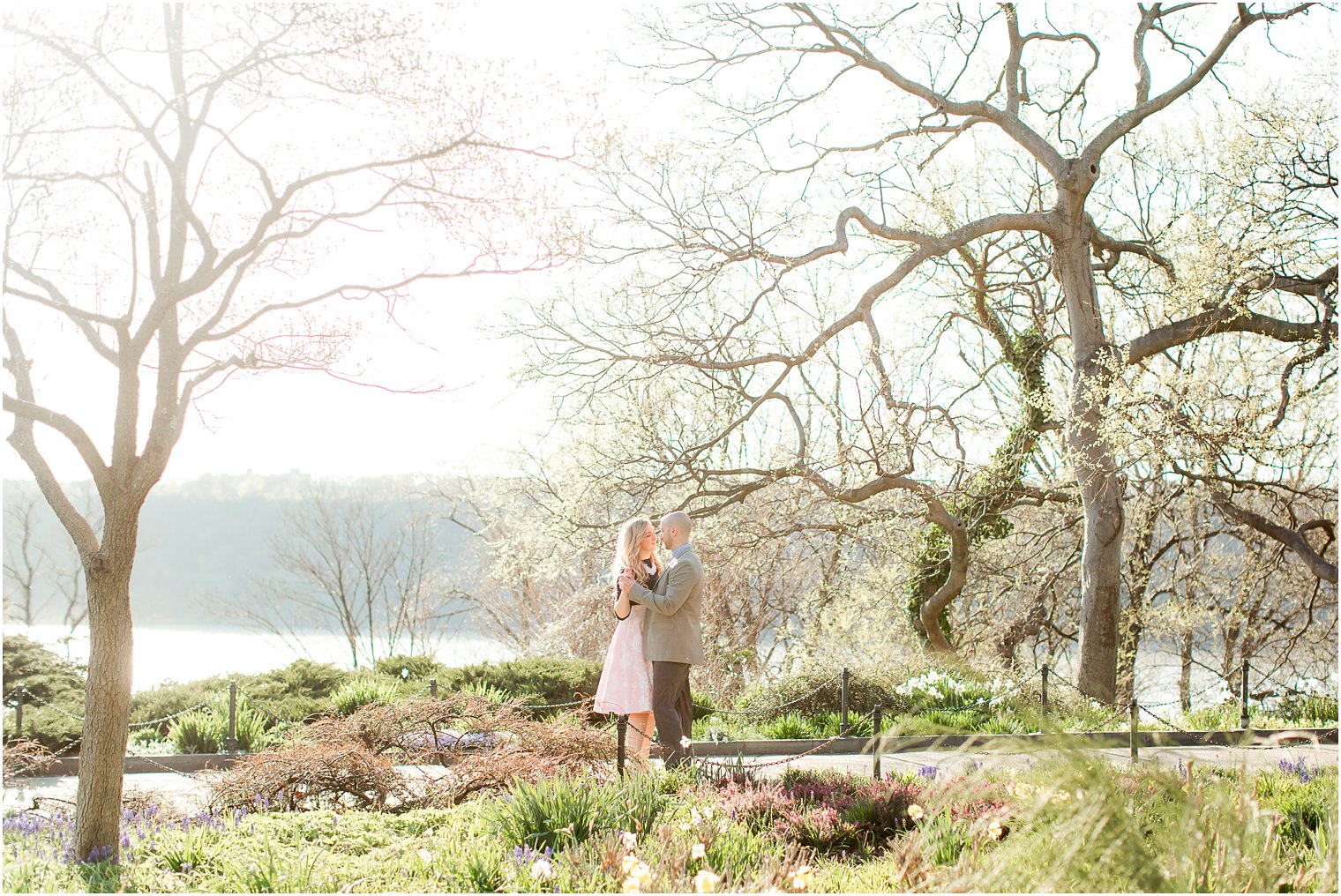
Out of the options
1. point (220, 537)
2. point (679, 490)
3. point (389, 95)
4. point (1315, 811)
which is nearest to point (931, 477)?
point (679, 490)

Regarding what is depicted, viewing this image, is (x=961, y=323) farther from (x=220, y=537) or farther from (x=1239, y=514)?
(x=220, y=537)

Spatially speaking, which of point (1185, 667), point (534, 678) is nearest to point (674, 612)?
point (534, 678)

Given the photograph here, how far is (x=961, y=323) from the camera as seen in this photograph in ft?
60.4

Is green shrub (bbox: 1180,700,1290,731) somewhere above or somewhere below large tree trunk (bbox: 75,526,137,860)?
below

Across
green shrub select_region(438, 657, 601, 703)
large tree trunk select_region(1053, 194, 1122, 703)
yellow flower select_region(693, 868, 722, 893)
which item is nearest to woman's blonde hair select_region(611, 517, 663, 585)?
yellow flower select_region(693, 868, 722, 893)

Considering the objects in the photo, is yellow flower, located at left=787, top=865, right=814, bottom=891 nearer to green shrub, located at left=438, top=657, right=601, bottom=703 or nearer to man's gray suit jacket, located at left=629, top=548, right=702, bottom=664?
man's gray suit jacket, located at left=629, top=548, right=702, bottom=664

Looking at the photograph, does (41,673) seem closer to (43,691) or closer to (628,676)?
(43,691)

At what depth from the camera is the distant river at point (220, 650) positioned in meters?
23.8

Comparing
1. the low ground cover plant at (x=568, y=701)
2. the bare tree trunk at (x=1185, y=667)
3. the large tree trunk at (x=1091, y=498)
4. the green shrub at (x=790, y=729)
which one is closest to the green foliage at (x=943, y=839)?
the low ground cover plant at (x=568, y=701)

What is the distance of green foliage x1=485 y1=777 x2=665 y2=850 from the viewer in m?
5.21

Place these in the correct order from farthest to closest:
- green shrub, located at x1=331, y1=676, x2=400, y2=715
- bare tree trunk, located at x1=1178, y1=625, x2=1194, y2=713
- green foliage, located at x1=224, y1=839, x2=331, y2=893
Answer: bare tree trunk, located at x1=1178, y1=625, x2=1194, y2=713 < green shrub, located at x1=331, y1=676, x2=400, y2=715 < green foliage, located at x1=224, y1=839, x2=331, y2=893

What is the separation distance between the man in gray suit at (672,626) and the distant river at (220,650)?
8846 mm

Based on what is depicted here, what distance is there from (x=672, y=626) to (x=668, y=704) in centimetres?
50

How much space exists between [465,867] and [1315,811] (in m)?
4.58
